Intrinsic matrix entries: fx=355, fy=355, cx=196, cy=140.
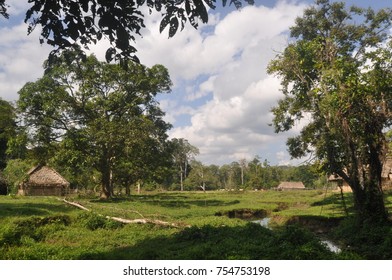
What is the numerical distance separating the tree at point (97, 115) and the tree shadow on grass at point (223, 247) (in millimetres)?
16987

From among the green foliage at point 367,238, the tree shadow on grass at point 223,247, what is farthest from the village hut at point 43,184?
the green foliage at point 367,238

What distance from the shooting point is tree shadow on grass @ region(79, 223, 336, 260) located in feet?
33.8

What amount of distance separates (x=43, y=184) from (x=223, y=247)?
1492 inches

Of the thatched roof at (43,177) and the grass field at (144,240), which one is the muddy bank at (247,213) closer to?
the grass field at (144,240)

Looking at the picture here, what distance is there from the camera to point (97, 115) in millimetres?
32281

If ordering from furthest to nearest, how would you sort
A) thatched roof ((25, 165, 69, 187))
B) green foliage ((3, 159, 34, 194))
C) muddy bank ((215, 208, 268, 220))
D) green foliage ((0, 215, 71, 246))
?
thatched roof ((25, 165, 69, 187))
green foliage ((3, 159, 34, 194))
muddy bank ((215, 208, 268, 220))
green foliage ((0, 215, 71, 246))

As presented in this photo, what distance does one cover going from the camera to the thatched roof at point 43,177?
4309 cm

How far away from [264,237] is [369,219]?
191 inches

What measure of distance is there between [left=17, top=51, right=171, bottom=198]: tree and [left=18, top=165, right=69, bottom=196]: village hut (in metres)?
12.5

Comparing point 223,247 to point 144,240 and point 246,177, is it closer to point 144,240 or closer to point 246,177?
point 144,240

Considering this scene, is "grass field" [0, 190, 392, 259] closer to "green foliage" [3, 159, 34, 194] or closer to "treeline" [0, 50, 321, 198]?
"treeline" [0, 50, 321, 198]

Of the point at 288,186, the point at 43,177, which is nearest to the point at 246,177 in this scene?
the point at 288,186

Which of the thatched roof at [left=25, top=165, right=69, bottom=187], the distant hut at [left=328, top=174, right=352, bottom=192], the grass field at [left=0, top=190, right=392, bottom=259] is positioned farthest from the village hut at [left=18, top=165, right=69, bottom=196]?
the distant hut at [left=328, top=174, right=352, bottom=192]
